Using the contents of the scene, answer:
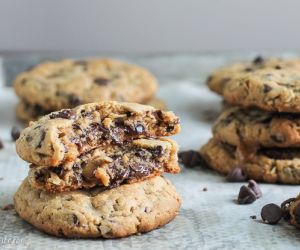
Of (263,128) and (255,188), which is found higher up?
(263,128)

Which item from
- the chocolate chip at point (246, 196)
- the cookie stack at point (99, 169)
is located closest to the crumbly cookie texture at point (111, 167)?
the cookie stack at point (99, 169)

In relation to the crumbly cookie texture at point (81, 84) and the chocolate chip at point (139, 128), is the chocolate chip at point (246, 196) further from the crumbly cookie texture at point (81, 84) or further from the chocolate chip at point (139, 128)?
the crumbly cookie texture at point (81, 84)

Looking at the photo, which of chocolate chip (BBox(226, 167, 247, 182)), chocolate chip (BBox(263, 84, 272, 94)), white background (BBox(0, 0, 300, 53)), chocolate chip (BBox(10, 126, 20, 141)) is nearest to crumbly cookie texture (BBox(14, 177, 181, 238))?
chocolate chip (BBox(226, 167, 247, 182))

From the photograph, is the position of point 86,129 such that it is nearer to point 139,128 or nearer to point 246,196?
point 139,128

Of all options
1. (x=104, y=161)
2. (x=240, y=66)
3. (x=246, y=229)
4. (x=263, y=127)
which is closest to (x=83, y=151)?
(x=104, y=161)

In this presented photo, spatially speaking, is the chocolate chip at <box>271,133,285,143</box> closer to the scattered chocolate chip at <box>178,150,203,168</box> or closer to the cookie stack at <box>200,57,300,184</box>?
the cookie stack at <box>200,57,300,184</box>

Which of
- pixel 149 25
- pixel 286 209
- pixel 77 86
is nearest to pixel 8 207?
pixel 286 209

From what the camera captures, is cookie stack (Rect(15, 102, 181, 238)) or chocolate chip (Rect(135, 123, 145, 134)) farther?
chocolate chip (Rect(135, 123, 145, 134))
